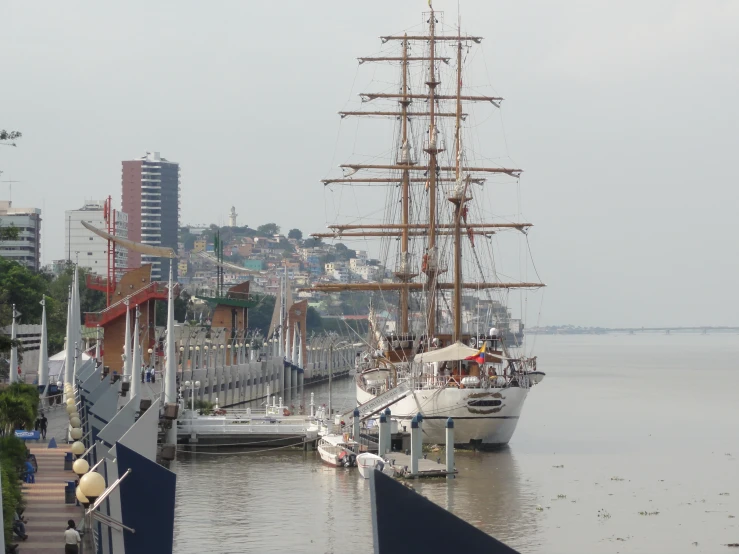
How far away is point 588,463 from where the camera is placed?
4681 cm

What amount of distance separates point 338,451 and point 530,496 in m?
7.86

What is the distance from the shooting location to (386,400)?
50.7 m

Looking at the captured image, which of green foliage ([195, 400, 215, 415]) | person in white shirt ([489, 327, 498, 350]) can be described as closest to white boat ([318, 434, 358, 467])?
green foliage ([195, 400, 215, 415])

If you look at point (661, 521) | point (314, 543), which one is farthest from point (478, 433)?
point (314, 543)

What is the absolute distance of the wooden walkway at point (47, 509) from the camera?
2331cm

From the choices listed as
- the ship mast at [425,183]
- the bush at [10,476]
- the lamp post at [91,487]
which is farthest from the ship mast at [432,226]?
the lamp post at [91,487]

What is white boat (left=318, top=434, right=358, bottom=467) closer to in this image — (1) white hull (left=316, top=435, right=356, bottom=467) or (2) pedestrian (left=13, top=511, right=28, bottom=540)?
(1) white hull (left=316, top=435, right=356, bottom=467)

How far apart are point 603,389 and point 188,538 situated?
77602 mm

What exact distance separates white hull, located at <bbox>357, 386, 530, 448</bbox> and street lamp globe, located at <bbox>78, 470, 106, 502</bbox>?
109 feet

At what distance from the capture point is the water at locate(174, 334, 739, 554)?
100 feet

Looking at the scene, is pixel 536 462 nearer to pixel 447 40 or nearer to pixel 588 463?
pixel 588 463

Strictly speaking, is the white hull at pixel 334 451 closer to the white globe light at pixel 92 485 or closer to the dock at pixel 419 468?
the dock at pixel 419 468

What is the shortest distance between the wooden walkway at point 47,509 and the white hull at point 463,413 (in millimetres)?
16710

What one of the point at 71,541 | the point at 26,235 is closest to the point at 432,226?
the point at 71,541
